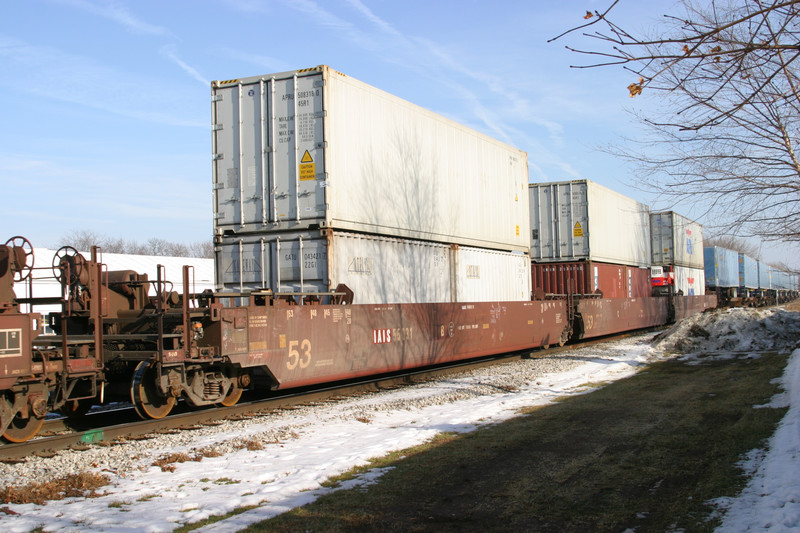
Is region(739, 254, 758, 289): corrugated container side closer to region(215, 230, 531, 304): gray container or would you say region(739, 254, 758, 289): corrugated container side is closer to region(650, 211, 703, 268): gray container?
region(650, 211, 703, 268): gray container

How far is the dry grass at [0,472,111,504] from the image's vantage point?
5.23 meters

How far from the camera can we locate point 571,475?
18.9 feet

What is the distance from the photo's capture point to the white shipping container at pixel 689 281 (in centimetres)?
3148

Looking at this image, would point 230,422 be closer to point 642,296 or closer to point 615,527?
point 615,527

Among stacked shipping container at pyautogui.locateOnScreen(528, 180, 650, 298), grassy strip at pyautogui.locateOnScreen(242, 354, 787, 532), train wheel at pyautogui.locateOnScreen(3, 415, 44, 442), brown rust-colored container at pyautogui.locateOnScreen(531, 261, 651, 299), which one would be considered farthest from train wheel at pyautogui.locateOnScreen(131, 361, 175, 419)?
brown rust-colored container at pyautogui.locateOnScreen(531, 261, 651, 299)

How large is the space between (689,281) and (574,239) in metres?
14.6

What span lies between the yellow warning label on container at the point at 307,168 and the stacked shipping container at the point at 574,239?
11600 millimetres

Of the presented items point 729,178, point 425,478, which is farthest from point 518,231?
point 425,478

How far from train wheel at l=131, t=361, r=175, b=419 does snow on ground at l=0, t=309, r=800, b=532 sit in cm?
88

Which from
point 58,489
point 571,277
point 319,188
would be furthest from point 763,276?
point 58,489

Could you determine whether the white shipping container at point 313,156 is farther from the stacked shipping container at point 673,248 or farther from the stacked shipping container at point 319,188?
the stacked shipping container at point 673,248

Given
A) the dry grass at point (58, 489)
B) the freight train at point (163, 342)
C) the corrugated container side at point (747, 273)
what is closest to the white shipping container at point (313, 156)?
the freight train at point (163, 342)

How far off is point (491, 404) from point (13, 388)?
6253 mm

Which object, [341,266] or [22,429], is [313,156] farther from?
[22,429]
